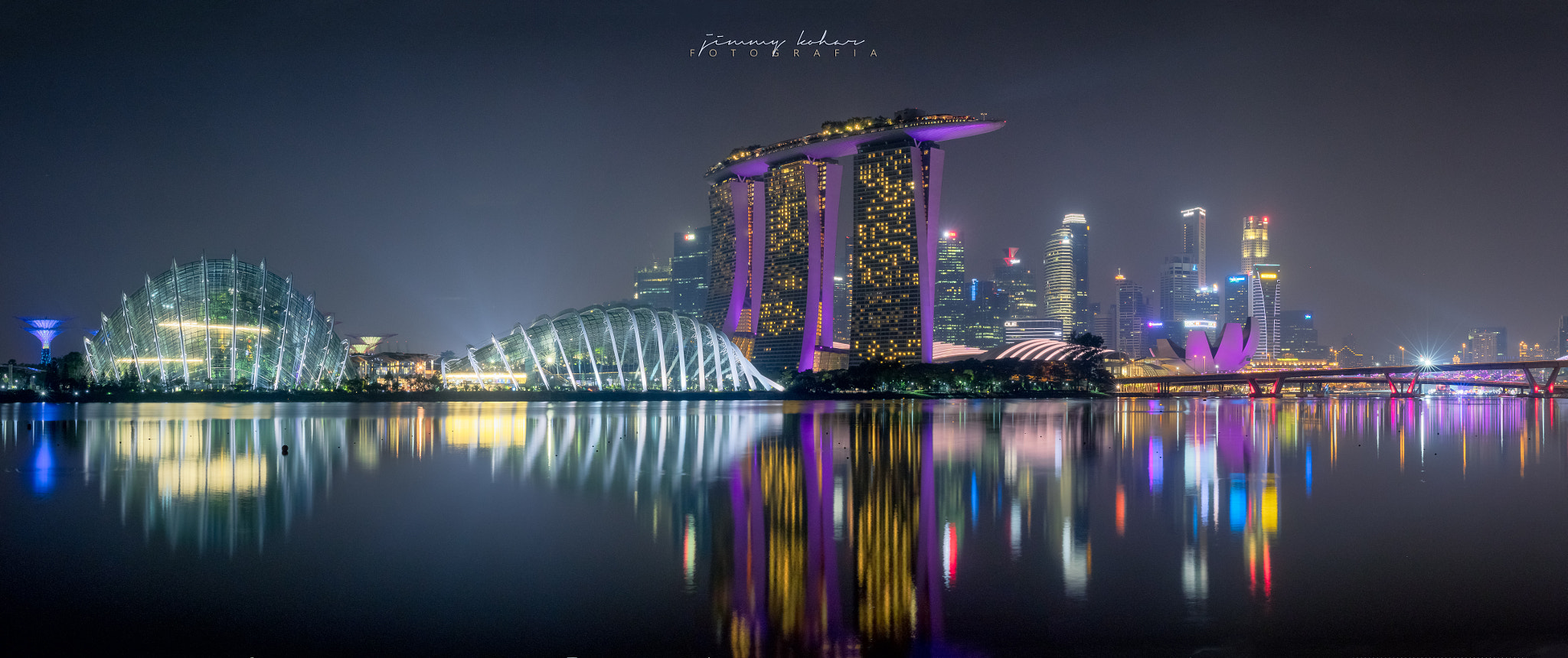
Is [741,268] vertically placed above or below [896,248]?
below

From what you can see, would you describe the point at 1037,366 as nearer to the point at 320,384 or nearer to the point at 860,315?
the point at 860,315

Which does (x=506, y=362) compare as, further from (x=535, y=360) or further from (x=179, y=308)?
(x=179, y=308)

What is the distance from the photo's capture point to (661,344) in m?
105

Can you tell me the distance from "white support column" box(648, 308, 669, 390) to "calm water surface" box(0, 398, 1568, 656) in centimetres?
7170

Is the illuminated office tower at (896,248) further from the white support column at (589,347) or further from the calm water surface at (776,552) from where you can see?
the calm water surface at (776,552)

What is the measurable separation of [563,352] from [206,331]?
30.0 m

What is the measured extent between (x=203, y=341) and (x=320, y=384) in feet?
34.6

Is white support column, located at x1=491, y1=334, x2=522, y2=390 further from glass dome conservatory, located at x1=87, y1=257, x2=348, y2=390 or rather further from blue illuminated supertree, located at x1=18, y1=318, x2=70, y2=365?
blue illuminated supertree, located at x1=18, y1=318, x2=70, y2=365

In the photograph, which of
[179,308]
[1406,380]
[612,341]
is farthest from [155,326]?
[1406,380]

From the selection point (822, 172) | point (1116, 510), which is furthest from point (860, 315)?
point (1116, 510)

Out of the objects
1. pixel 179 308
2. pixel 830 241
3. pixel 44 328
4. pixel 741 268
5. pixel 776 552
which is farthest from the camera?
pixel 741 268

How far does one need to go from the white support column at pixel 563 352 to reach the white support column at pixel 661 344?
8.78 metres

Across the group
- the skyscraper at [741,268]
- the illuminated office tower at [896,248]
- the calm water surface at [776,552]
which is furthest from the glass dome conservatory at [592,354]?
the skyscraper at [741,268]

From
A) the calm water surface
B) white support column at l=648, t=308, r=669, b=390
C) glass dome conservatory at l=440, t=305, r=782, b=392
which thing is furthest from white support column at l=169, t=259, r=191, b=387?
the calm water surface
